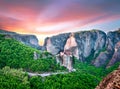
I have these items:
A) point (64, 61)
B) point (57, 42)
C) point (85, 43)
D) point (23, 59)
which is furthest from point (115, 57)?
point (23, 59)

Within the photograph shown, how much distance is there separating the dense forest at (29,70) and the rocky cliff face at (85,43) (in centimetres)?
5322

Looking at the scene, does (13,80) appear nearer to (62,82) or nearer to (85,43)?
(62,82)

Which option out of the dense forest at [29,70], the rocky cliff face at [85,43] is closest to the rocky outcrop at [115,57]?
the rocky cliff face at [85,43]

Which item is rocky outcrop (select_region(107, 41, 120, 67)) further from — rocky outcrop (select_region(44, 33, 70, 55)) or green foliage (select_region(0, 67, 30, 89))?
green foliage (select_region(0, 67, 30, 89))

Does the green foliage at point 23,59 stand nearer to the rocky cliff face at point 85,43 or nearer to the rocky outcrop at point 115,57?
the rocky outcrop at point 115,57

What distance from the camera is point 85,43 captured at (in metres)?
142

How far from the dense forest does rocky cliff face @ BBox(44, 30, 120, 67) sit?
175 ft

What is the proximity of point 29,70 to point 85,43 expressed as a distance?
77720mm

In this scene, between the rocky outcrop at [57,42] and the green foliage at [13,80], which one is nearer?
the green foliage at [13,80]

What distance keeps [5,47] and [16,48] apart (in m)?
3.69

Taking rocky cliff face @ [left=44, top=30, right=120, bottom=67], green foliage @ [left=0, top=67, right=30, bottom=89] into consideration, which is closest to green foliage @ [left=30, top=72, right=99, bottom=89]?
green foliage @ [left=0, top=67, right=30, bottom=89]

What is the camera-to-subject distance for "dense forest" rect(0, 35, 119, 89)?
5499 centimetres

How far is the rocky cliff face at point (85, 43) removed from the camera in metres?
133

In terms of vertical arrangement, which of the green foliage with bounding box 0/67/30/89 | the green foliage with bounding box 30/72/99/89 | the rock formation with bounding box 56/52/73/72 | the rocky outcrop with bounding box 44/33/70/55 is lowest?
the green foliage with bounding box 30/72/99/89
